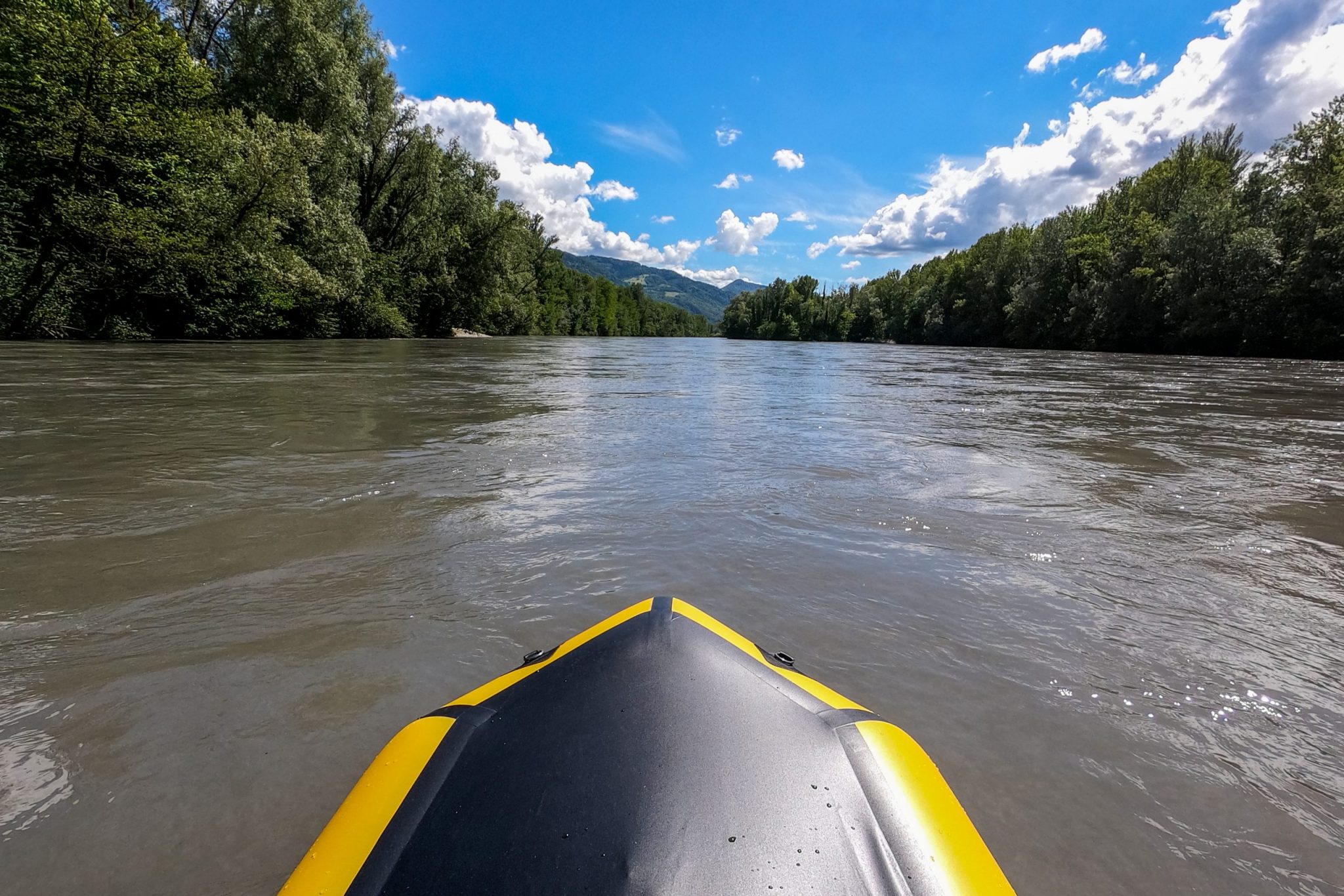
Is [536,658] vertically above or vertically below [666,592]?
above

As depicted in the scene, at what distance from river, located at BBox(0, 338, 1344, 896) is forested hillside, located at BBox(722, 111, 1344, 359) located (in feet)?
101

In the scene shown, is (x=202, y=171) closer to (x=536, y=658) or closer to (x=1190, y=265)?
(x=536, y=658)

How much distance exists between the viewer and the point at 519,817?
96 centimetres

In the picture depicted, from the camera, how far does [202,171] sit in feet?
55.2

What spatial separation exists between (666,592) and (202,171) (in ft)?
70.0

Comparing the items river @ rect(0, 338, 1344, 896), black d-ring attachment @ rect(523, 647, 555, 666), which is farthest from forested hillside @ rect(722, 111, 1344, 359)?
black d-ring attachment @ rect(523, 647, 555, 666)

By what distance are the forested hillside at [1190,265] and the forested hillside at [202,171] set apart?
40.4 m

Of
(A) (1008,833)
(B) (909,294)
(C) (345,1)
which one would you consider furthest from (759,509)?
(B) (909,294)

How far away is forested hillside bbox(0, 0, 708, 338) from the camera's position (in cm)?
1379

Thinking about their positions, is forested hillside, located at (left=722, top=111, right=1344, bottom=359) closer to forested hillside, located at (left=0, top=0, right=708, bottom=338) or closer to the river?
the river

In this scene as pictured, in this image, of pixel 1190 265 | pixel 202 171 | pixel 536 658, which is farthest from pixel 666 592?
pixel 1190 265

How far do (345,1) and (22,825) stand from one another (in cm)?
3369

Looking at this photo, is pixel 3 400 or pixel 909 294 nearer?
pixel 3 400

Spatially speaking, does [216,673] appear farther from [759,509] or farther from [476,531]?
[759,509]
